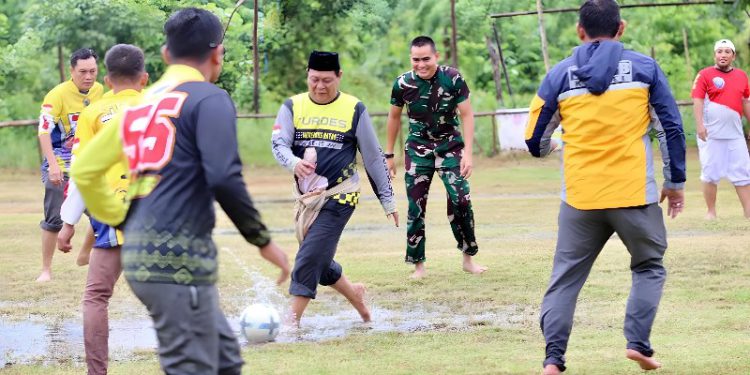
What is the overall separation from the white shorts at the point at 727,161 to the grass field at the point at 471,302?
1.75 feet

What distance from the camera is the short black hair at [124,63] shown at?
6926mm

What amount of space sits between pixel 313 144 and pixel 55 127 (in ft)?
11.2

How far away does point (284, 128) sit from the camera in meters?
8.73

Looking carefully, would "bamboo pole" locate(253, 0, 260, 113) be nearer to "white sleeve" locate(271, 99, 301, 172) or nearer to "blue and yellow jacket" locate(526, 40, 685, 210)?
"white sleeve" locate(271, 99, 301, 172)

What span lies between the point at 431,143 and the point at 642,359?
4.63m

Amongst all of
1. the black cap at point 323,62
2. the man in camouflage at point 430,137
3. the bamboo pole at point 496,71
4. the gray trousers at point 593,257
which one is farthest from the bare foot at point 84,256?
the bamboo pole at point 496,71

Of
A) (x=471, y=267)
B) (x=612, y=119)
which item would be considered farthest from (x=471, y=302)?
(x=612, y=119)

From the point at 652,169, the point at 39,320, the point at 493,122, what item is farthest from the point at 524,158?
the point at 652,169

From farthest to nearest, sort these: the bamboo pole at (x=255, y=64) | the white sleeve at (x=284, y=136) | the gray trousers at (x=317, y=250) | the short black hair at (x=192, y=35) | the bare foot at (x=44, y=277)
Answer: the bamboo pole at (x=255, y=64), the bare foot at (x=44, y=277), the white sleeve at (x=284, y=136), the gray trousers at (x=317, y=250), the short black hair at (x=192, y=35)

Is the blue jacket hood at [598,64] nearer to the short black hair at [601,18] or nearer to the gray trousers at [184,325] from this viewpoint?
the short black hair at [601,18]

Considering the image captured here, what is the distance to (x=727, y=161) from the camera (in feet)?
47.3

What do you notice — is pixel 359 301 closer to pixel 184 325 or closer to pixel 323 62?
pixel 323 62

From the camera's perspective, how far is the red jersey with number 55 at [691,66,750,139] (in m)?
14.1

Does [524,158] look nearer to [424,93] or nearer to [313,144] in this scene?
[424,93]
